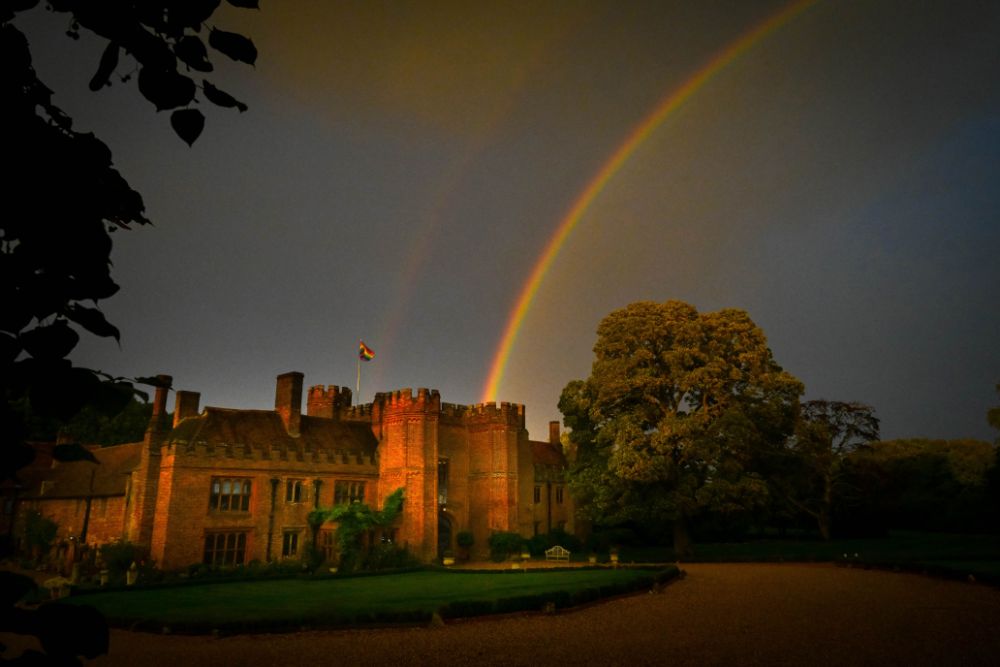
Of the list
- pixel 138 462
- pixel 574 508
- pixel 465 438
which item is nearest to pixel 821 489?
pixel 574 508

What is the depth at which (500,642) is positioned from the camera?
14133 mm

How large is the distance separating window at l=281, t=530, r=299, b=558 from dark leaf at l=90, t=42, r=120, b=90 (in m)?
36.8

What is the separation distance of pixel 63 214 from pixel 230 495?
35892 millimetres

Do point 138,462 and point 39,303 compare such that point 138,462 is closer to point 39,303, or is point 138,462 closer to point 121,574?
point 121,574

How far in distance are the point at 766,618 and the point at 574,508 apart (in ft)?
119

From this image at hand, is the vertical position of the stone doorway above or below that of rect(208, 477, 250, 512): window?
below

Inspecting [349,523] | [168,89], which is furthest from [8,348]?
[349,523]

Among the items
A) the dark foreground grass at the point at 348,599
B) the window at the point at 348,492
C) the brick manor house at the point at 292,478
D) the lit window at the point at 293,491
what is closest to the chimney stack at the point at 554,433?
the brick manor house at the point at 292,478

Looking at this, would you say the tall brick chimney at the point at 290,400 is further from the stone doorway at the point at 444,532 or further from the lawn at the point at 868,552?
the lawn at the point at 868,552

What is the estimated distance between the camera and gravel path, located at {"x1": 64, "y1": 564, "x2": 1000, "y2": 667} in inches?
495

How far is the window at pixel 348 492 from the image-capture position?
3862cm

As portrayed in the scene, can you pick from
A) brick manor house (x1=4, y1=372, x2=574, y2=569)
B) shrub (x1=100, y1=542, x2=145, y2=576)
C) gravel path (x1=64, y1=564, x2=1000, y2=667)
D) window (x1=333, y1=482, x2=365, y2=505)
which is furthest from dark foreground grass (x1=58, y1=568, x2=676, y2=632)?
window (x1=333, y1=482, x2=365, y2=505)

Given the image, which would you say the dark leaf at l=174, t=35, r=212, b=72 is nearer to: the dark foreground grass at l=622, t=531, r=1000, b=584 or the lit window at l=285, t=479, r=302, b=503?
the dark foreground grass at l=622, t=531, r=1000, b=584

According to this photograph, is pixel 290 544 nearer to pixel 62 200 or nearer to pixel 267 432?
pixel 267 432
